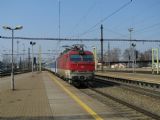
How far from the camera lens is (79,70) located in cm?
3269

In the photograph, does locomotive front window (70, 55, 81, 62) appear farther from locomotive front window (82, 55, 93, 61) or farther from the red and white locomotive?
locomotive front window (82, 55, 93, 61)

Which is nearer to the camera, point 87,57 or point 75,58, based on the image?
point 75,58

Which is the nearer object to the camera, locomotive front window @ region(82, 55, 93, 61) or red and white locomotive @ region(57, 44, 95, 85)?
red and white locomotive @ region(57, 44, 95, 85)

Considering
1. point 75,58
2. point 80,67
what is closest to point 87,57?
point 75,58

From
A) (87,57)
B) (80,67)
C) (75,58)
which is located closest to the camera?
(80,67)

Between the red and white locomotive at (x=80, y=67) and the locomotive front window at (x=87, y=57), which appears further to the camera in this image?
the locomotive front window at (x=87, y=57)

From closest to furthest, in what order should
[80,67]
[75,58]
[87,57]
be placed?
[80,67], [75,58], [87,57]

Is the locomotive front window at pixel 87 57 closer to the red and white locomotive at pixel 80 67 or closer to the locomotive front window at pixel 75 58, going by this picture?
the red and white locomotive at pixel 80 67

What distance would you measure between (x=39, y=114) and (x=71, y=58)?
770 inches

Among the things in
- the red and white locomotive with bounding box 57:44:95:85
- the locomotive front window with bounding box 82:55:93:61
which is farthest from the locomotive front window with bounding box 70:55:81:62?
the locomotive front window with bounding box 82:55:93:61

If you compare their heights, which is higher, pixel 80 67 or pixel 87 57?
pixel 87 57

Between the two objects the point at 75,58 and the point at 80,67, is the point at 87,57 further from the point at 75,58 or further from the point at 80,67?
the point at 80,67

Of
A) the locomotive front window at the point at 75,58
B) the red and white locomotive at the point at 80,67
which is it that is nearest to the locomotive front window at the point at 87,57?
the red and white locomotive at the point at 80,67

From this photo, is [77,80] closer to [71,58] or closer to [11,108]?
[71,58]
